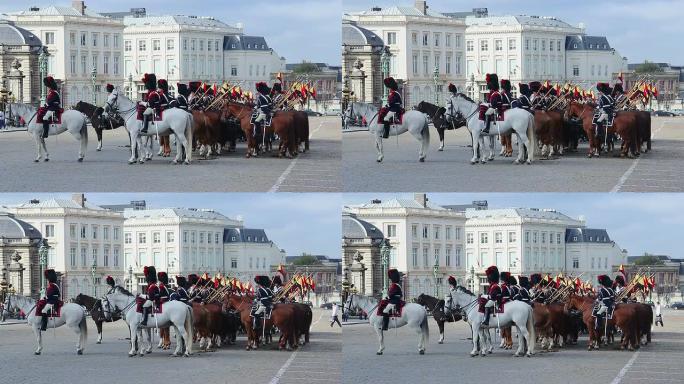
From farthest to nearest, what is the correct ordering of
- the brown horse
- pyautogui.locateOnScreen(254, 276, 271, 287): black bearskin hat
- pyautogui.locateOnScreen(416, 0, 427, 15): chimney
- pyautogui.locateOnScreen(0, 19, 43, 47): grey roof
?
1. pyautogui.locateOnScreen(0, 19, 43, 47): grey roof
2. pyautogui.locateOnScreen(416, 0, 427, 15): chimney
3. the brown horse
4. pyautogui.locateOnScreen(254, 276, 271, 287): black bearskin hat

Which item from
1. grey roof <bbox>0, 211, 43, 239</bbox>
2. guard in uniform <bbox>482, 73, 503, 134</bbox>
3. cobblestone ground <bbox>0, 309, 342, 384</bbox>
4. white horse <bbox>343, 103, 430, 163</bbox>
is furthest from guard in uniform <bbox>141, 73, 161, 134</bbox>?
guard in uniform <bbox>482, 73, 503, 134</bbox>

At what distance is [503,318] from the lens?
34250mm

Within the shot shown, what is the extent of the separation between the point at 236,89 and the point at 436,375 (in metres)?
12.7

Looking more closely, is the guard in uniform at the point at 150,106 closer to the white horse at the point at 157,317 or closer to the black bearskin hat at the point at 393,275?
the white horse at the point at 157,317

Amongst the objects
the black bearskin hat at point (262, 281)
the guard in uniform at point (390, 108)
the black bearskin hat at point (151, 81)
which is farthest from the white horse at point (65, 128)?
the guard in uniform at point (390, 108)

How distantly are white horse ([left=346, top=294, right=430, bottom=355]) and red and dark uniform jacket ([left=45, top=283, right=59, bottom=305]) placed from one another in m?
5.15

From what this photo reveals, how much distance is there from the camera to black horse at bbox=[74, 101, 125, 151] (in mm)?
37062

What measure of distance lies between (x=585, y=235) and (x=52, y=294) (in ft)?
36.7

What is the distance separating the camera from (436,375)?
31688 mm

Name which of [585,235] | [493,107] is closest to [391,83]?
[493,107]

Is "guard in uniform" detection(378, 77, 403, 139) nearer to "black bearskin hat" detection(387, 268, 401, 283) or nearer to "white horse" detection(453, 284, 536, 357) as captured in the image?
"black bearskin hat" detection(387, 268, 401, 283)

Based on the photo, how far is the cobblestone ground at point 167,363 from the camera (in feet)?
104

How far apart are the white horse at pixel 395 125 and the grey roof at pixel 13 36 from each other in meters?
9.79

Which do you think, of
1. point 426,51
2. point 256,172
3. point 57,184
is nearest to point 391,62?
point 426,51
